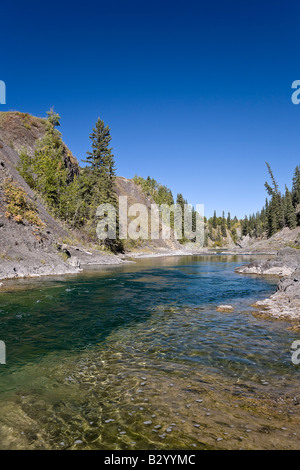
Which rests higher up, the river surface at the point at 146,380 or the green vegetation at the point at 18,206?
the green vegetation at the point at 18,206

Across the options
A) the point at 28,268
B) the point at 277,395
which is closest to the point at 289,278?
the point at 277,395

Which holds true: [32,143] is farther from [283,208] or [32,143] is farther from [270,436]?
[283,208]

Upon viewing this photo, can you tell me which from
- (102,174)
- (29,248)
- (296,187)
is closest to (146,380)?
(29,248)

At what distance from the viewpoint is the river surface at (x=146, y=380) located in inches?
208

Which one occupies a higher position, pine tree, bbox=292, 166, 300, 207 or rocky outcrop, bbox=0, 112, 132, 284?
pine tree, bbox=292, 166, 300, 207

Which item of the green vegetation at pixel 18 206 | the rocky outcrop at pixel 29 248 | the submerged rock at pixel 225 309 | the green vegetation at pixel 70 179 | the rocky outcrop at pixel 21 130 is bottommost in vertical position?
the submerged rock at pixel 225 309

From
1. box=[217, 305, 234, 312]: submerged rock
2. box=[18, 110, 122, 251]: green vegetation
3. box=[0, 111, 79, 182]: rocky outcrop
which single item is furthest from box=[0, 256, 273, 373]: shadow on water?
box=[0, 111, 79, 182]: rocky outcrop

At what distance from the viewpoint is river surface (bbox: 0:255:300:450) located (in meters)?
5.29

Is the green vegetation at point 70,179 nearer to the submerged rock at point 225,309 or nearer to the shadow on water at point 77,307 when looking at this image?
the shadow on water at point 77,307

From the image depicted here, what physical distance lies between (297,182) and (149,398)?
13692 cm

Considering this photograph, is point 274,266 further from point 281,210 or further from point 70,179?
point 281,210

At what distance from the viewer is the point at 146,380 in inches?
302

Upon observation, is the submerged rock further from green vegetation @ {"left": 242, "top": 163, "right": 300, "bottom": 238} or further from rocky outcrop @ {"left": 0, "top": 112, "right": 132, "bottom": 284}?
green vegetation @ {"left": 242, "top": 163, "right": 300, "bottom": 238}

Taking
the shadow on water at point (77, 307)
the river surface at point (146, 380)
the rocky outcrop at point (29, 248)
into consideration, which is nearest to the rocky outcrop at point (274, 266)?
the shadow on water at point (77, 307)
